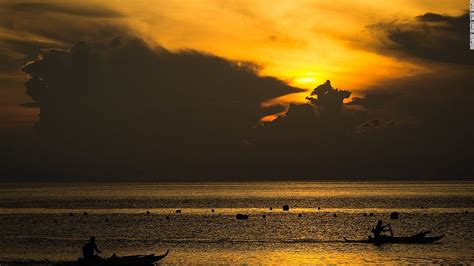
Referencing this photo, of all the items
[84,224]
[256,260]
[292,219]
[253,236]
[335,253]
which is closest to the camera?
[256,260]

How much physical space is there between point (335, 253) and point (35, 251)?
2810 centimetres

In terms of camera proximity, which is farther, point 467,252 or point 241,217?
point 241,217

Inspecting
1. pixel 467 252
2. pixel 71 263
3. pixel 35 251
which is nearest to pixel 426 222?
pixel 467 252

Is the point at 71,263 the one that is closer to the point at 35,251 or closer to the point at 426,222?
the point at 35,251

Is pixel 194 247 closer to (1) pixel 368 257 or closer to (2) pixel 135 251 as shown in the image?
(2) pixel 135 251

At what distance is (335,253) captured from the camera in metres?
68.9

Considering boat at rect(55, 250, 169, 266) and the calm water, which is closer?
boat at rect(55, 250, 169, 266)

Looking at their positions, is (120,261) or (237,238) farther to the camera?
(237,238)

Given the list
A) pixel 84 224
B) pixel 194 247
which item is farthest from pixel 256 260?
pixel 84 224

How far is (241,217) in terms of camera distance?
11869cm

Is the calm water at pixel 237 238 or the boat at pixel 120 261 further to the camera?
the calm water at pixel 237 238

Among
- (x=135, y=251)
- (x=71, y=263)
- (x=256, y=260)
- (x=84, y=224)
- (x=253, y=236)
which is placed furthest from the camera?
(x=84, y=224)

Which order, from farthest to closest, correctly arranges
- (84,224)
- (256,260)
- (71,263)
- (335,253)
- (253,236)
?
(84,224) → (253,236) → (335,253) → (256,260) → (71,263)

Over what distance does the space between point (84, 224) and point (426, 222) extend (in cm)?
5036
